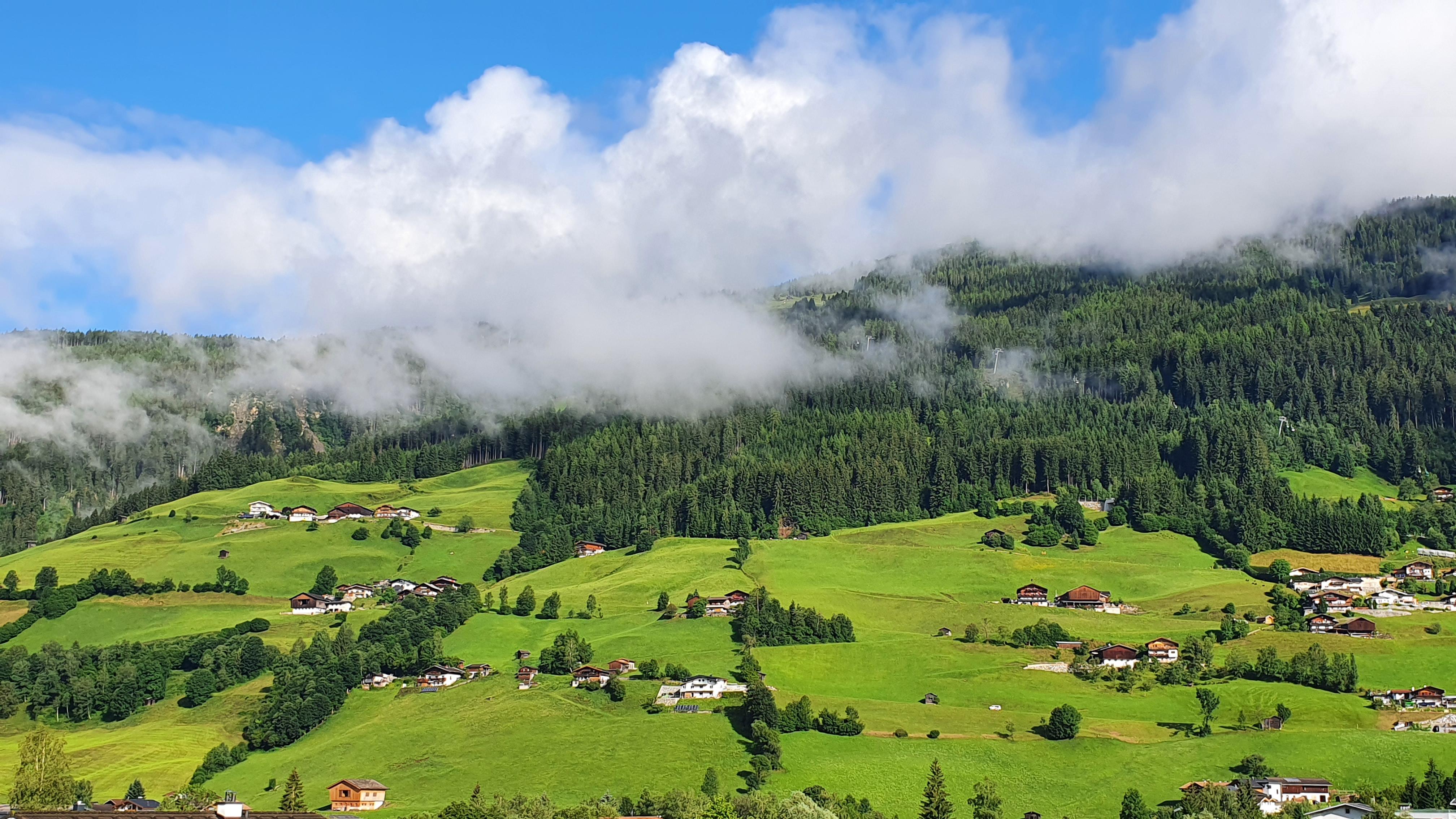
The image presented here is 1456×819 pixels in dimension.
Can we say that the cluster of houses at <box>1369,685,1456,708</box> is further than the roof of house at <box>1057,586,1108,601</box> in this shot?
No

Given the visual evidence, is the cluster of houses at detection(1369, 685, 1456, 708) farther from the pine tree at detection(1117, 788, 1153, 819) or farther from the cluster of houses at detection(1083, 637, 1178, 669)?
the pine tree at detection(1117, 788, 1153, 819)

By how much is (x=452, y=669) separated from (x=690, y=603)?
116 ft

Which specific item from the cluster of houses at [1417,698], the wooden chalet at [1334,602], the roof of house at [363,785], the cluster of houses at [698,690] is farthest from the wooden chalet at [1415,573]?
the roof of house at [363,785]

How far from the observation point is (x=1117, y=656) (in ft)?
507

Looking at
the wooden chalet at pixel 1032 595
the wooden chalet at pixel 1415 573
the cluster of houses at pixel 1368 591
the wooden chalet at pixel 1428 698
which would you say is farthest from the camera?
the wooden chalet at pixel 1415 573

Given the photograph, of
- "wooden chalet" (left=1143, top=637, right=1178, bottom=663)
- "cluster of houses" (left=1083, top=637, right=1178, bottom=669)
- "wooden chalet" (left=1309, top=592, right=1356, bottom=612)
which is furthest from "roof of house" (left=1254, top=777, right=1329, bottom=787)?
"wooden chalet" (left=1309, top=592, right=1356, bottom=612)

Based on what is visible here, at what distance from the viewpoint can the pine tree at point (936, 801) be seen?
10456cm

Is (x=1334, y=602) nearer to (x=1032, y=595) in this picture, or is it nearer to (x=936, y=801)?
(x=1032, y=595)

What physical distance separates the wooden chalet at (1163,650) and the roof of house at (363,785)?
288 ft

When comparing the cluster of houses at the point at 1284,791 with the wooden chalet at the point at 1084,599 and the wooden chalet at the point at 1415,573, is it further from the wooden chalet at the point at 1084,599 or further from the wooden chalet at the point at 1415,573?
the wooden chalet at the point at 1415,573

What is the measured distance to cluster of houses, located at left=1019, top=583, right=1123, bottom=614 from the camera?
7338 inches

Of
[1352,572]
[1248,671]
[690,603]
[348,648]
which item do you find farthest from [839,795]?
[1352,572]

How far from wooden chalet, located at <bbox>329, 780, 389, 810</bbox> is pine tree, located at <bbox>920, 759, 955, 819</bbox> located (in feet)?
153

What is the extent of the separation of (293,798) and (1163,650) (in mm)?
98234
